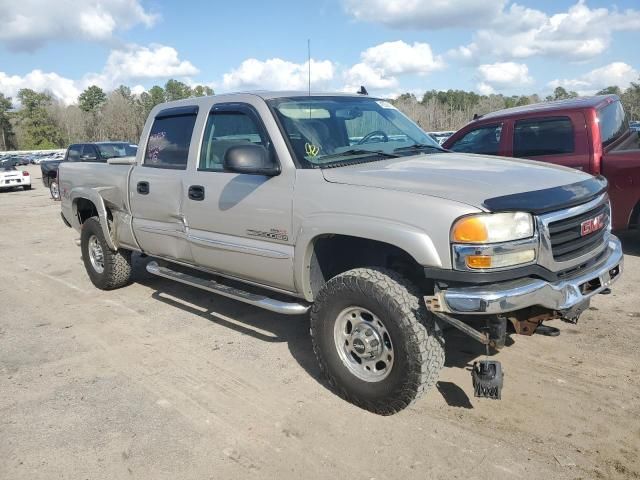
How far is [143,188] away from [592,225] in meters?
3.81

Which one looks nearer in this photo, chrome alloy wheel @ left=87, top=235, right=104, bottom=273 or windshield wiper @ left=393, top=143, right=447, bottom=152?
windshield wiper @ left=393, top=143, right=447, bottom=152

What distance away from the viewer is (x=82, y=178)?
6.35 m

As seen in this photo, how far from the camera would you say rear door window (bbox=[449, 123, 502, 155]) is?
7.22m

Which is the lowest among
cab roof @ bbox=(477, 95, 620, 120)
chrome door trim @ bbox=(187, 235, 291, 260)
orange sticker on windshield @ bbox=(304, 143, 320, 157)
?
chrome door trim @ bbox=(187, 235, 291, 260)

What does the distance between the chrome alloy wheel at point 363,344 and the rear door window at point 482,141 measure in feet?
14.9

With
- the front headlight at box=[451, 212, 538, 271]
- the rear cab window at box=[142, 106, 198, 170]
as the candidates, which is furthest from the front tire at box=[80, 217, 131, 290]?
the front headlight at box=[451, 212, 538, 271]

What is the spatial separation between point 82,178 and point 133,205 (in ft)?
4.51

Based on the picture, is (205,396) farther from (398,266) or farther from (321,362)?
(398,266)

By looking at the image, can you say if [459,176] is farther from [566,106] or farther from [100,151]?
[100,151]

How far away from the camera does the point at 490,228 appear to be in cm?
291

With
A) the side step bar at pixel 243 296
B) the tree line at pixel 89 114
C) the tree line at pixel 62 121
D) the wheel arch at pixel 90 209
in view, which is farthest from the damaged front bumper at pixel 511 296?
the tree line at pixel 62 121

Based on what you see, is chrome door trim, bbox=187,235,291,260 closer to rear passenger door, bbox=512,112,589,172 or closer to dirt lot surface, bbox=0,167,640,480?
dirt lot surface, bbox=0,167,640,480

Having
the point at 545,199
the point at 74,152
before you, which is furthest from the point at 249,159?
the point at 74,152

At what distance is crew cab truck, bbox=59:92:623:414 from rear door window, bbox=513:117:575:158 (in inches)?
108
